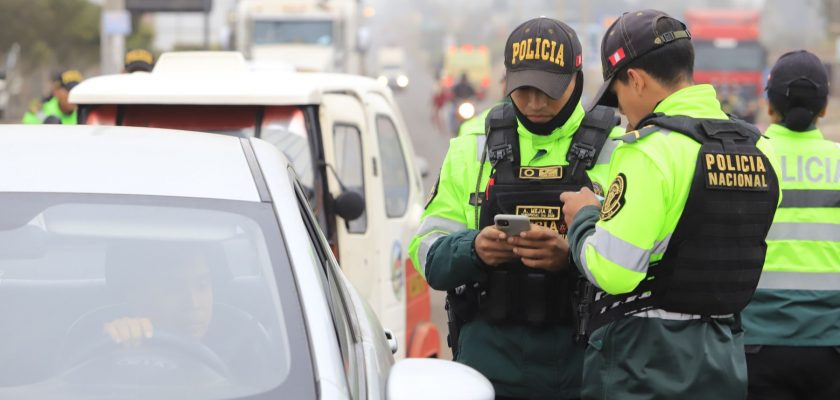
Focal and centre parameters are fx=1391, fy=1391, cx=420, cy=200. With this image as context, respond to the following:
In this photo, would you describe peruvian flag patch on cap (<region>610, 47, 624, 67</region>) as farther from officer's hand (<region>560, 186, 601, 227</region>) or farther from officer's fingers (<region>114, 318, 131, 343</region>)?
officer's fingers (<region>114, 318, 131, 343</region>)

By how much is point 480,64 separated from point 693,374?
250 ft

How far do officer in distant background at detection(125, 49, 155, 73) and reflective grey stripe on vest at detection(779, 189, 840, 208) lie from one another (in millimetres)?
5816

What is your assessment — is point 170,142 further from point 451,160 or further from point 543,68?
point 543,68

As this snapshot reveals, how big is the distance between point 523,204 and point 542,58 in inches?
16.7

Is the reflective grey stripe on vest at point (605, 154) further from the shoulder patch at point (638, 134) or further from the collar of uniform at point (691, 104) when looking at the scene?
the shoulder patch at point (638, 134)

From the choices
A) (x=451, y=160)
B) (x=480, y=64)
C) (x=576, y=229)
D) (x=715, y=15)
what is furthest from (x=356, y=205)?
(x=480, y=64)

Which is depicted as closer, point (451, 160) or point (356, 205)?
point (451, 160)

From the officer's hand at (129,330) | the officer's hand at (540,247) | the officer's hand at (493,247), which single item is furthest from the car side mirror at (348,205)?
the officer's hand at (129,330)

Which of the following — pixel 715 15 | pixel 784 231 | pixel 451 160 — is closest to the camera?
pixel 451 160

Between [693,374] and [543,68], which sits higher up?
[543,68]

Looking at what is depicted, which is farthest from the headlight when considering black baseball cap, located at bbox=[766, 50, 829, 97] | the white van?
black baseball cap, located at bbox=[766, 50, 829, 97]

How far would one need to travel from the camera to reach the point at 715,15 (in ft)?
130

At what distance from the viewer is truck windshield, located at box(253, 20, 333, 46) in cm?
2903

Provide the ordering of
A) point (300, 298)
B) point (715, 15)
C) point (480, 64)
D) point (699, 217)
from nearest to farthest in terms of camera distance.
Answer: point (300, 298) → point (699, 217) → point (715, 15) → point (480, 64)
